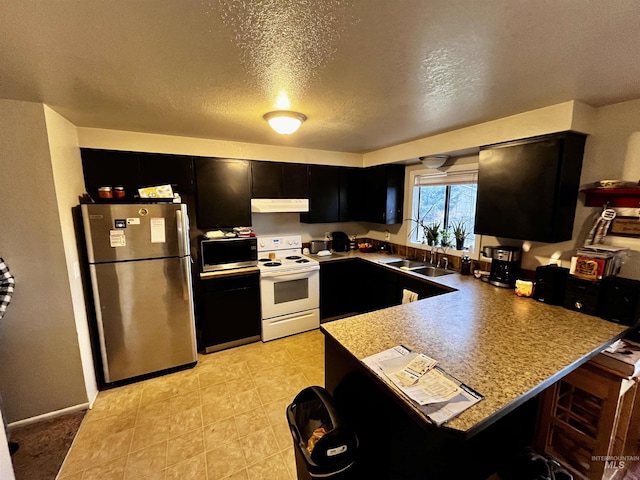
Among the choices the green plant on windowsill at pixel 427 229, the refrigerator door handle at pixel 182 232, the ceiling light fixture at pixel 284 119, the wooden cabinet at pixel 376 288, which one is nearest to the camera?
the ceiling light fixture at pixel 284 119

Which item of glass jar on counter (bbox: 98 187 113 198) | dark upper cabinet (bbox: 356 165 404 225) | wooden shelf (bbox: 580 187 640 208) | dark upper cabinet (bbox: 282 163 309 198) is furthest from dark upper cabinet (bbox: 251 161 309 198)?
wooden shelf (bbox: 580 187 640 208)

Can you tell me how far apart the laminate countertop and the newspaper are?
27 mm

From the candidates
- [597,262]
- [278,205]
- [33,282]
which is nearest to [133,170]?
[33,282]

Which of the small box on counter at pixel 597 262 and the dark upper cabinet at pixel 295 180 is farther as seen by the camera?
the dark upper cabinet at pixel 295 180

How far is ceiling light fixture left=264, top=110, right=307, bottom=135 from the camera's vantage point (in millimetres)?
1992

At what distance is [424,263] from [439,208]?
0.68 m

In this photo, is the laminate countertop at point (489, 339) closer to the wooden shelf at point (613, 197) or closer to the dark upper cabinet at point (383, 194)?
the wooden shelf at point (613, 197)

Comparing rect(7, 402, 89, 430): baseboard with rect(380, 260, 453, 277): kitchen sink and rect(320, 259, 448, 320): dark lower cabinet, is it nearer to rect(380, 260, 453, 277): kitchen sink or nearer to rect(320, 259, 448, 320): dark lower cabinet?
rect(320, 259, 448, 320): dark lower cabinet

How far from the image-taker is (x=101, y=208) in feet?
6.98

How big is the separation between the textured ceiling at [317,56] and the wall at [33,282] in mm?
273

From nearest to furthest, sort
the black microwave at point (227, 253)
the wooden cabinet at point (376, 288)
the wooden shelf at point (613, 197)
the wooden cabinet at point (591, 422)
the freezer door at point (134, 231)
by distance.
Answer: the wooden cabinet at point (591, 422) → the wooden shelf at point (613, 197) → the freezer door at point (134, 231) → the black microwave at point (227, 253) → the wooden cabinet at point (376, 288)

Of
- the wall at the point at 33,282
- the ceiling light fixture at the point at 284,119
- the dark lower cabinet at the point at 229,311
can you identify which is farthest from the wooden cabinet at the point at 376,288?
the wall at the point at 33,282

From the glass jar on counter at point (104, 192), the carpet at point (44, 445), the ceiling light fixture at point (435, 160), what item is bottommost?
the carpet at point (44, 445)

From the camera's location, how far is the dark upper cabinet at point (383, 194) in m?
3.42
